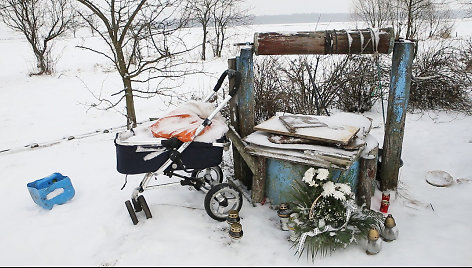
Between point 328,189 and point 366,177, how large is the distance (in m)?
0.66

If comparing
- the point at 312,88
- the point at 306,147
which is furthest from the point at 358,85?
the point at 306,147

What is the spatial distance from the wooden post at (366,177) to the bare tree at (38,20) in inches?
637

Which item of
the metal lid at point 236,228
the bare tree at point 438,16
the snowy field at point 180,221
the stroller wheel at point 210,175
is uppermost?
the bare tree at point 438,16

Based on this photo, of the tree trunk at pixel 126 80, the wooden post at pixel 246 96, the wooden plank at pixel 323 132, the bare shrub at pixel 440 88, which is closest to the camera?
the wooden plank at pixel 323 132

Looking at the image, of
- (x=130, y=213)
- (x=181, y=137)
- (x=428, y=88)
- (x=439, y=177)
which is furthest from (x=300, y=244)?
(x=428, y=88)

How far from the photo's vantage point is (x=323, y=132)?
3.31 meters

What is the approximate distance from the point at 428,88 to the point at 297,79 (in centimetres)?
288

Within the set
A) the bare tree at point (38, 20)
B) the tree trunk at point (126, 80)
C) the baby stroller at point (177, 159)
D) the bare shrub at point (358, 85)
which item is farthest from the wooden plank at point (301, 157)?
the bare tree at point (38, 20)

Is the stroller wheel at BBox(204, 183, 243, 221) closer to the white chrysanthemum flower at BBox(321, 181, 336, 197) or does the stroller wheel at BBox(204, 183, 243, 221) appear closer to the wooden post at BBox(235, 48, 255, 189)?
the wooden post at BBox(235, 48, 255, 189)

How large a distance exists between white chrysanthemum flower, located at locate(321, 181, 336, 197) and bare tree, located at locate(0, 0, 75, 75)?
53.5ft

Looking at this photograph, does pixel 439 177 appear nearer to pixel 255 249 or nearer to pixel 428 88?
pixel 255 249

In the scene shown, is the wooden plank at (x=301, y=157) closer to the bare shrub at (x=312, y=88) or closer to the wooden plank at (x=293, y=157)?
the wooden plank at (x=293, y=157)

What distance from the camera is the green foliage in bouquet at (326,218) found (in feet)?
9.09

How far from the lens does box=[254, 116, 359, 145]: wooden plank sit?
10.2 feet
